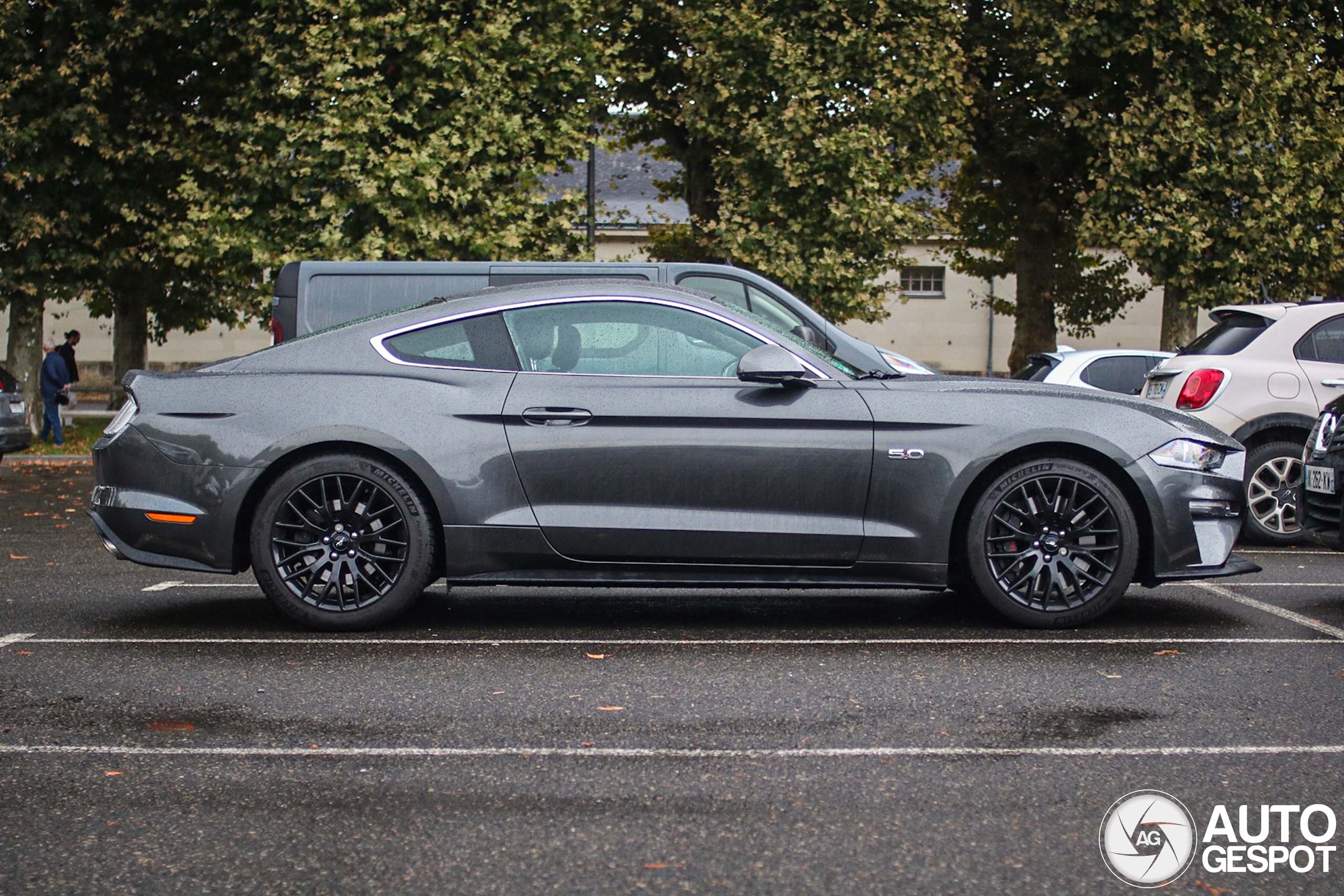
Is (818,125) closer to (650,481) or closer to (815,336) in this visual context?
(815,336)

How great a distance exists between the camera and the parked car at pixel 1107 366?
13.4 meters

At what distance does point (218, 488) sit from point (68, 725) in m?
1.67

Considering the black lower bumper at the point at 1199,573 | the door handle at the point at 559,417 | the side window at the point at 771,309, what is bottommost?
the black lower bumper at the point at 1199,573

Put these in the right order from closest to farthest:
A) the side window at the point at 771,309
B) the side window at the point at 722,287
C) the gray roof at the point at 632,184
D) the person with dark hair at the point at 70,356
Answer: the side window at the point at 771,309, the side window at the point at 722,287, the person with dark hair at the point at 70,356, the gray roof at the point at 632,184

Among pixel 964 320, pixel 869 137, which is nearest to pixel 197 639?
pixel 869 137

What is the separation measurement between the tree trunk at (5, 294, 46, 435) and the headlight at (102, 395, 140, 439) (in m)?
17.8

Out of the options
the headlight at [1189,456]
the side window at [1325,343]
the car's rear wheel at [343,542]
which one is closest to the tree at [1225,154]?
the side window at [1325,343]

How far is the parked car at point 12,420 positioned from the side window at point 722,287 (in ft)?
26.1

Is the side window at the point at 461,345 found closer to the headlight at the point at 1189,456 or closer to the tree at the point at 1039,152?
the headlight at the point at 1189,456

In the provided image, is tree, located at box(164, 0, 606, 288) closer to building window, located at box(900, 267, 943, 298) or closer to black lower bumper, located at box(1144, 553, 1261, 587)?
black lower bumper, located at box(1144, 553, 1261, 587)

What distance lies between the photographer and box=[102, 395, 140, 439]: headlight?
639 centimetres

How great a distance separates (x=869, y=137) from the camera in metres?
21.0

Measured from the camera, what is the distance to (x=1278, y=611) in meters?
7.14

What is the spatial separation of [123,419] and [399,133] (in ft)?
47.0
